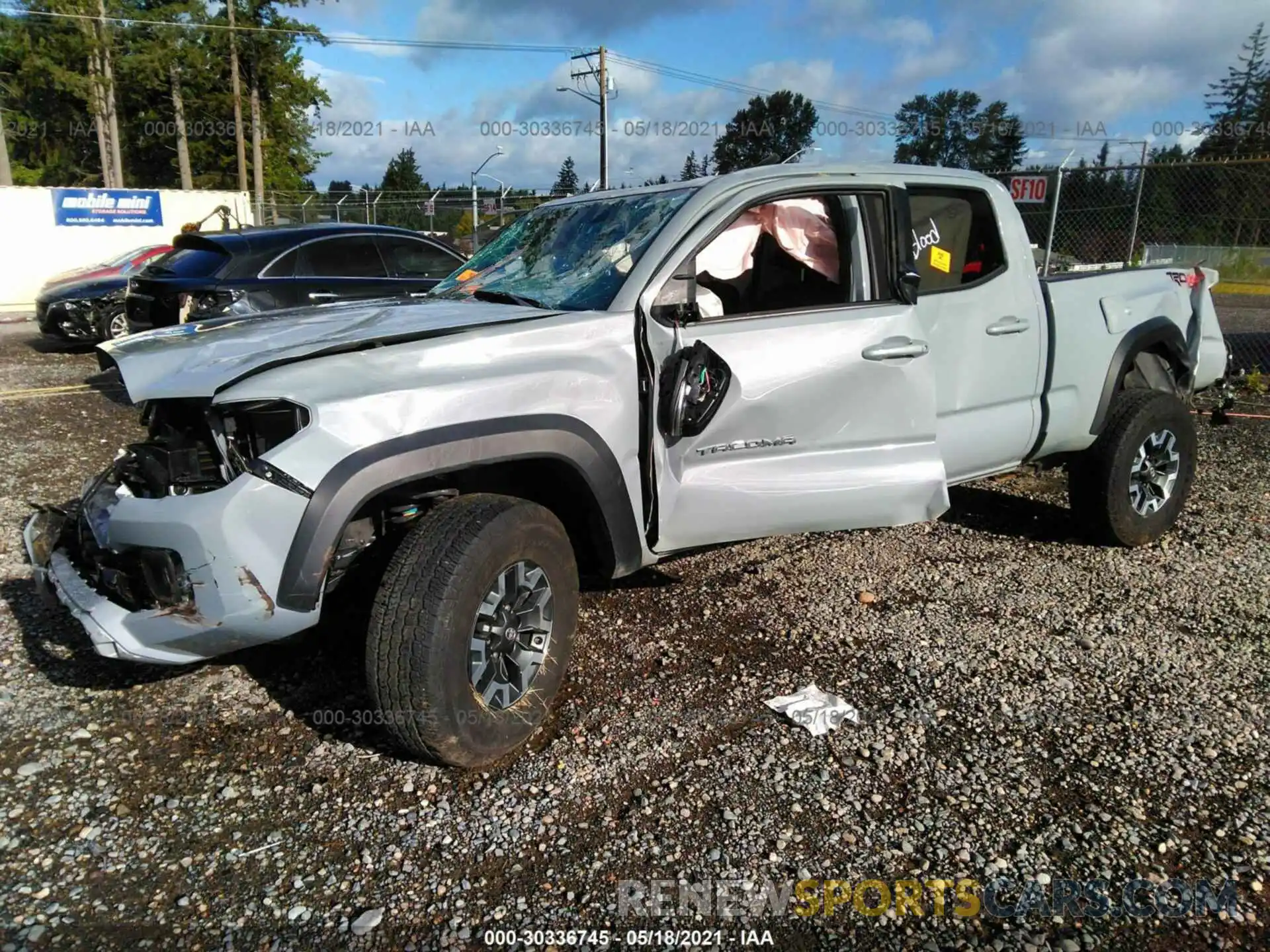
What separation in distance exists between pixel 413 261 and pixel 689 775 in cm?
683

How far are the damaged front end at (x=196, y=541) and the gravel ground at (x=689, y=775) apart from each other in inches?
23.1

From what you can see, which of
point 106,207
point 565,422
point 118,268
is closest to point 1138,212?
point 565,422

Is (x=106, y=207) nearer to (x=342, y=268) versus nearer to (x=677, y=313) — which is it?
(x=342, y=268)

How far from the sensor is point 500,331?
2818 mm

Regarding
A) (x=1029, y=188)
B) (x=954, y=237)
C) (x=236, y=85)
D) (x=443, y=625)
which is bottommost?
(x=443, y=625)

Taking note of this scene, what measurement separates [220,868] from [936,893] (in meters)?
1.97

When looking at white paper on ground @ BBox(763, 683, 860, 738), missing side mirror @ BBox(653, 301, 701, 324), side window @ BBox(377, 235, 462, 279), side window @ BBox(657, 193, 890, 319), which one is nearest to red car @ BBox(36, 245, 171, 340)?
side window @ BBox(377, 235, 462, 279)

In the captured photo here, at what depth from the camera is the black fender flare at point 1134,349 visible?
4566 mm

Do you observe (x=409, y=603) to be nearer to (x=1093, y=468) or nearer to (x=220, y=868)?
(x=220, y=868)

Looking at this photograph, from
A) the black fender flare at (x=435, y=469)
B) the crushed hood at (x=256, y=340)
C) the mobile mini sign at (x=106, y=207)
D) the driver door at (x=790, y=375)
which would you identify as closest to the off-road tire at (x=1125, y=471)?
the driver door at (x=790, y=375)

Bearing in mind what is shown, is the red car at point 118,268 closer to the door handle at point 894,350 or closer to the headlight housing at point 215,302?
the headlight housing at point 215,302

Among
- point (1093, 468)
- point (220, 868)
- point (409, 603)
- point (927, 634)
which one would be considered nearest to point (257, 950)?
point (220, 868)

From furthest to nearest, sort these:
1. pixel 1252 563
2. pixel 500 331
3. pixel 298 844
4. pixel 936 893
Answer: pixel 1252 563, pixel 500 331, pixel 298 844, pixel 936 893

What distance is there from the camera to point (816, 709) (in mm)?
3193
